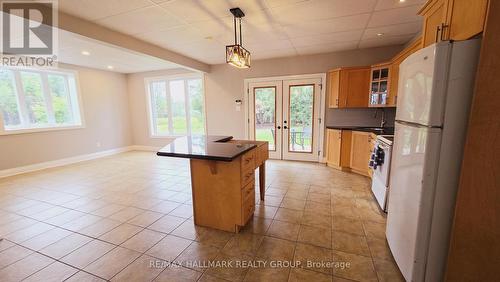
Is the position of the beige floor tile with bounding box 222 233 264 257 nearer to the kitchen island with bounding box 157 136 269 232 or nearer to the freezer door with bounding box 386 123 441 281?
the kitchen island with bounding box 157 136 269 232

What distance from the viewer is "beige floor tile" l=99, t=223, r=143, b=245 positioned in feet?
7.25

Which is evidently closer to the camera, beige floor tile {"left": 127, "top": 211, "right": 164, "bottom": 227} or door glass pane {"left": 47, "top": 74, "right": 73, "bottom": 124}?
beige floor tile {"left": 127, "top": 211, "right": 164, "bottom": 227}

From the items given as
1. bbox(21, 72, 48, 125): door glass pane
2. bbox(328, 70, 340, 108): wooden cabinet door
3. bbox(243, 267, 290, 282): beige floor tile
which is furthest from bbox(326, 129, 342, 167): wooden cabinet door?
bbox(21, 72, 48, 125): door glass pane

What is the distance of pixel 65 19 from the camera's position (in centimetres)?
263

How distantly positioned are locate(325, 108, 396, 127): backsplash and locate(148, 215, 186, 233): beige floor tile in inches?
154

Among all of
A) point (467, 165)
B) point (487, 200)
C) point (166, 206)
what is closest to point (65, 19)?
point (166, 206)

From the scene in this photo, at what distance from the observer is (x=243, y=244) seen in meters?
2.11

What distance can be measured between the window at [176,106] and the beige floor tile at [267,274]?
4.96 metres

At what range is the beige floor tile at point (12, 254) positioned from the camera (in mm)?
1915

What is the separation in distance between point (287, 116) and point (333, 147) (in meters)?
1.32

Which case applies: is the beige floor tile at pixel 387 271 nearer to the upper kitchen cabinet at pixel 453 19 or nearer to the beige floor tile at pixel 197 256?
the beige floor tile at pixel 197 256

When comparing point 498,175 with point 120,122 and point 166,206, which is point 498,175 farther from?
point 120,122

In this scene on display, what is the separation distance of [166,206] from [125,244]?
0.85m

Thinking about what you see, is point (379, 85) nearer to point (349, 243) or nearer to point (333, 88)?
point (333, 88)
